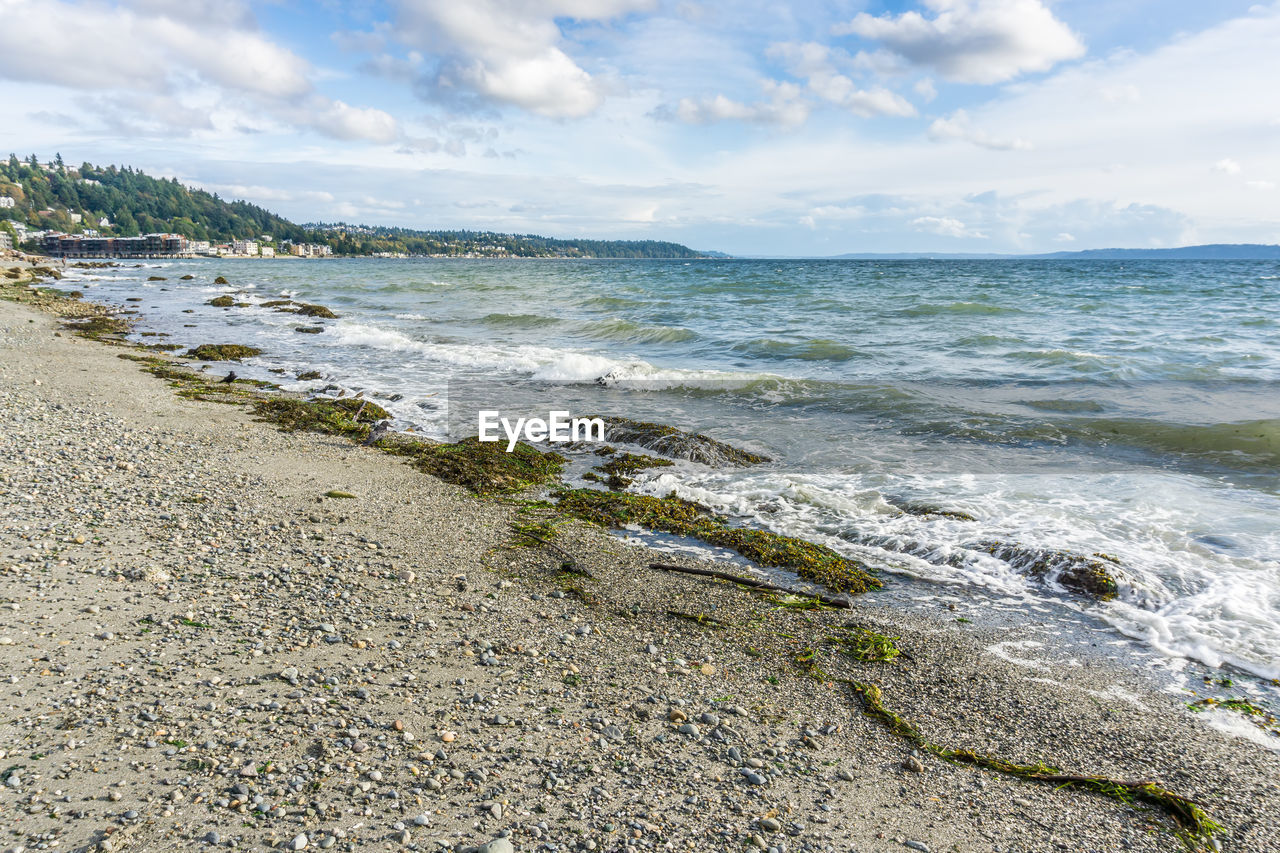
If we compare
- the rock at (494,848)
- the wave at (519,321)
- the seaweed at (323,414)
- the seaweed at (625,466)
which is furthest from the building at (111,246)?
the rock at (494,848)

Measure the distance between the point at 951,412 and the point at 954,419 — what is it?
64 cm

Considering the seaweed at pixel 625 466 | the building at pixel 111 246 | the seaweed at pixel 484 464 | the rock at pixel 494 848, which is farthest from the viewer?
the building at pixel 111 246

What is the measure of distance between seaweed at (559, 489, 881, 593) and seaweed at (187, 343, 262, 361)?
16269 mm

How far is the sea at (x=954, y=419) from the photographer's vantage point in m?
7.11

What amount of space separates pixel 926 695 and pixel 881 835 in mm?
1704

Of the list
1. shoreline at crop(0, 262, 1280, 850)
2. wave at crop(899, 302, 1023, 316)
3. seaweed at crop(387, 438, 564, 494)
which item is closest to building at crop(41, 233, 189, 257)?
wave at crop(899, 302, 1023, 316)

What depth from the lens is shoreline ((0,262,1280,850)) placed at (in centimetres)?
377

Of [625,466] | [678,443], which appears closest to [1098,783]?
[625,466]

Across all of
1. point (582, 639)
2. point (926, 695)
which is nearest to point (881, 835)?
point (926, 695)

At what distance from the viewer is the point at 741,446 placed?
496 inches

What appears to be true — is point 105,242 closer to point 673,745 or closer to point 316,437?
point 316,437

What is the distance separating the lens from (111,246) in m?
145

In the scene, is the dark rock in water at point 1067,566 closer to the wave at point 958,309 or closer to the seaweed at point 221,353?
the seaweed at point 221,353

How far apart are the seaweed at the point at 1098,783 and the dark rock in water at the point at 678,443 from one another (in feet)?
22.6
